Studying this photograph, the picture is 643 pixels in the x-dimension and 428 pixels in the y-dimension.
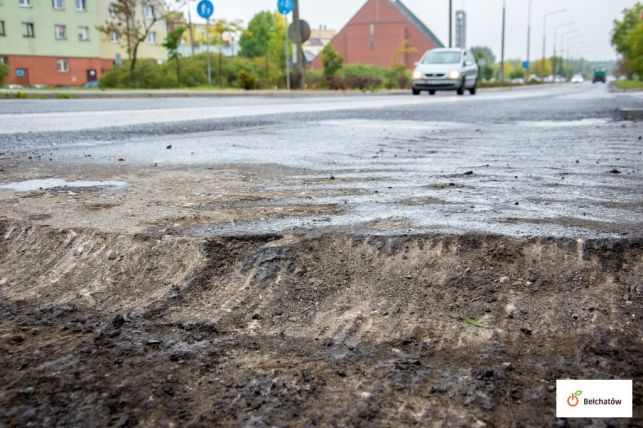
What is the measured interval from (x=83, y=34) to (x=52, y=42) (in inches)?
127

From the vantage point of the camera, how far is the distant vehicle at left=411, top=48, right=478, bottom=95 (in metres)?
23.4

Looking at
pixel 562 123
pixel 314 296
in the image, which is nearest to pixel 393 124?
pixel 562 123

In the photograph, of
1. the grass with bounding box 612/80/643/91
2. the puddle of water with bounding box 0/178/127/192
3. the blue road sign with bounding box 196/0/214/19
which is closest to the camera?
the puddle of water with bounding box 0/178/127/192

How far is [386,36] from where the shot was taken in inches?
2798

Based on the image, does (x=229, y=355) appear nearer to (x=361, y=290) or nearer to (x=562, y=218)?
(x=361, y=290)

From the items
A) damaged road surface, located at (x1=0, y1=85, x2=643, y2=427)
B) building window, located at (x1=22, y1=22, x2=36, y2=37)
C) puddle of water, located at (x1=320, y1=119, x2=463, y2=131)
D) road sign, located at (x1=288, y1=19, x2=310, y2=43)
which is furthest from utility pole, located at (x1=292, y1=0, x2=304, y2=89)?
building window, located at (x1=22, y1=22, x2=36, y2=37)

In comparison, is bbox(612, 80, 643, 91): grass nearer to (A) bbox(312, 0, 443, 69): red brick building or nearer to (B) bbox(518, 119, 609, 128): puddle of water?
(B) bbox(518, 119, 609, 128): puddle of water

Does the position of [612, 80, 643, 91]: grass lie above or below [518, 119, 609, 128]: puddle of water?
above

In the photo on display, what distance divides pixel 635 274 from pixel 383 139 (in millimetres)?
4701

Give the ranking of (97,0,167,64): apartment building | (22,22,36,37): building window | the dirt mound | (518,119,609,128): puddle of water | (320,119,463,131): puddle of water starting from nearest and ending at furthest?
1. the dirt mound
2. (320,119,463,131): puddle of water
3. (518,119,609,128): puddle of water
4. (22,22,36,37): building window
5. (97,0,167,64): apartment building

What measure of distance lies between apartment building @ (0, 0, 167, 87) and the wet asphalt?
151ft

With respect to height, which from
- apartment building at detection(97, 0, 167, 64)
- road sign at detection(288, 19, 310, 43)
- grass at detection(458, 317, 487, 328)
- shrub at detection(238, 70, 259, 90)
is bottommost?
grass at detection(458, 317, 487, 328)

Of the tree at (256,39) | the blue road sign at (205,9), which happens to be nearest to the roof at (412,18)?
the tree at (256,39)

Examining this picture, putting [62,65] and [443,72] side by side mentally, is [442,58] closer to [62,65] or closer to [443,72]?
[443,72]
